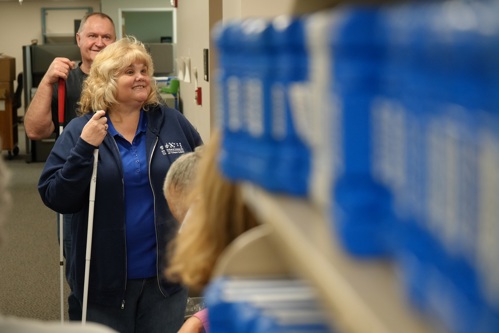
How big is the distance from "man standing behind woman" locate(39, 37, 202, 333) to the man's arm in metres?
0.59

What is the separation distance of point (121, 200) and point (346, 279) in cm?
241

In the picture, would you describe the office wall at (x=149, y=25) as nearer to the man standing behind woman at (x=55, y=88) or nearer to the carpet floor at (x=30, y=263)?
the carpet floor at (x=30, y=263)

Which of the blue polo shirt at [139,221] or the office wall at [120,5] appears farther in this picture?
the office wall at [120,5]

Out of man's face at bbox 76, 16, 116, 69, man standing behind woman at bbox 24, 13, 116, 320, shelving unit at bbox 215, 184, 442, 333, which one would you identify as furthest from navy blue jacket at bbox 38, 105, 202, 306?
shelving unit at bbox 215, 184, 442, 333

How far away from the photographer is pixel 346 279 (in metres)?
0.66

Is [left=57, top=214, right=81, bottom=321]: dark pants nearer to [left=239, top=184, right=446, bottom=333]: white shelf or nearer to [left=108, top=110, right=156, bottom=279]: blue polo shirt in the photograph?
[left=108, top=110, right=156, bottom=279]: blue polo shirt

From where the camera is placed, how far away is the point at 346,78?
695 mm

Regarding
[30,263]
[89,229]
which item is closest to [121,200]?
[89,229]

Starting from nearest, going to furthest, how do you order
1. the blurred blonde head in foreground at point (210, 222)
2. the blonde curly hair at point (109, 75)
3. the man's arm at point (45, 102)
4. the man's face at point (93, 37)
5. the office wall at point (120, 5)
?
the blurred blonde head in foreground at point (210, 222) → the blonde curly hair at point (109, 75) → the man's arm at point (45, 102) → the man's face at point (93, 37) → the office wall at point (120, 5)

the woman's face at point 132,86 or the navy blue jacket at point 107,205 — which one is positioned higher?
the woman's face at point 132,86

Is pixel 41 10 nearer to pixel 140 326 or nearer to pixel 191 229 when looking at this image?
pixel 140 326

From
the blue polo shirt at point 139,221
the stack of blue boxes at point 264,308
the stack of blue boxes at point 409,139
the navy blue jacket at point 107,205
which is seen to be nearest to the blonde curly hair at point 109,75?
the navy blue jacket at point 107,205

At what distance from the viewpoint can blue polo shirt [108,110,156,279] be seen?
3.02m

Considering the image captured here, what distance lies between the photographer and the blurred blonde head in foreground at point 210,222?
146cm
